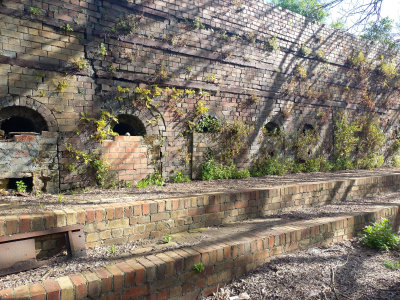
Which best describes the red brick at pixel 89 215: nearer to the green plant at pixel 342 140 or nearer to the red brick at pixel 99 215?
the red brick at pixel 99 215

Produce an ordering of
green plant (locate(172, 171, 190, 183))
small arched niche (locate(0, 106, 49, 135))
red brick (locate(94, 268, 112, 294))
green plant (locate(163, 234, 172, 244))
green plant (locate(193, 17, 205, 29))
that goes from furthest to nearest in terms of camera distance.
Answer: green plant (locate(193, 17, 205, 29))
green plant (locate(172, 171, 190, 183))
small arched niche (locate(0, 106, 49, 135))
green plant (locate(163, 234, 172, 244))
red brick (locate(94, 268, 112, 294))

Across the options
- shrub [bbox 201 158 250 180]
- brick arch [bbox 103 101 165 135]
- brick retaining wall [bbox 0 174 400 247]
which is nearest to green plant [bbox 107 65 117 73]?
brick arch [bbox 103 101 165 135]

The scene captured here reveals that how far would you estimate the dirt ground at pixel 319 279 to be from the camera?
9.91ft

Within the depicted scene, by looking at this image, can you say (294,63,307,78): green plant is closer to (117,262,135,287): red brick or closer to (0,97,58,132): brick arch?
(0,97,58,132): brick arch

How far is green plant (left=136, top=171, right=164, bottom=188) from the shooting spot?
5832 millimetres

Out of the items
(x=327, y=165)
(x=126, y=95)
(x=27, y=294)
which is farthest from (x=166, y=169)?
(x=327, y=165)

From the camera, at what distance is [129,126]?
6.30 meters

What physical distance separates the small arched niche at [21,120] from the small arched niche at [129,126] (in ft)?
4.90

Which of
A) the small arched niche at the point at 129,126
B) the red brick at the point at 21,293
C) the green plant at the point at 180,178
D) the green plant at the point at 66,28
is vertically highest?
the green plant at the point at 66,28

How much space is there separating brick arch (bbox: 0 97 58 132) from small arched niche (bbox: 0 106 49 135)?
8 cm

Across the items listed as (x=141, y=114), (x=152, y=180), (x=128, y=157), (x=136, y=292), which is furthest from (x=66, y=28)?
(x=136, y=292)

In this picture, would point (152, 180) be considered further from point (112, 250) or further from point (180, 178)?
point (112, 250)

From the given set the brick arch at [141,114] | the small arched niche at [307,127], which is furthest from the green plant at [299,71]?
the brick arch at [141,114]

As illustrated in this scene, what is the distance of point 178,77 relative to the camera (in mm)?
6496
